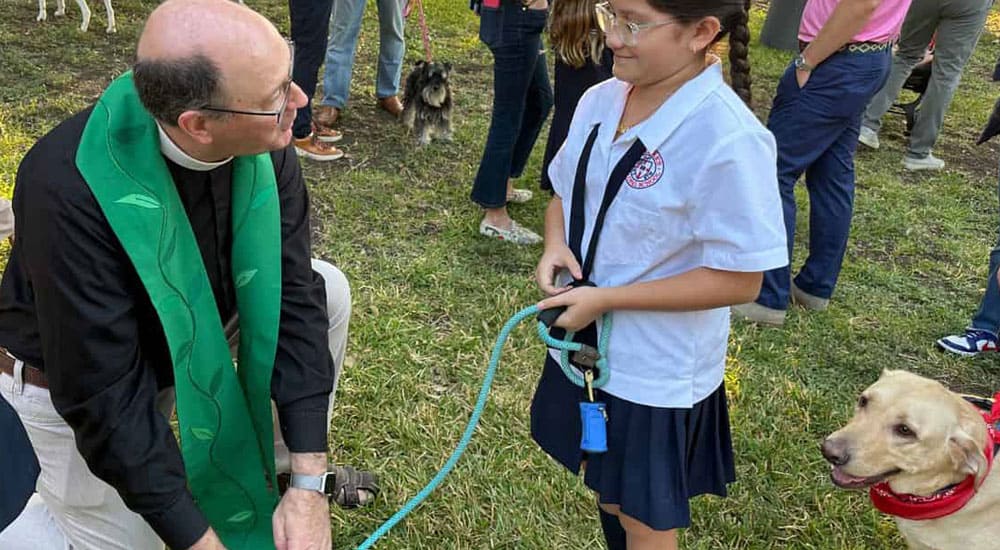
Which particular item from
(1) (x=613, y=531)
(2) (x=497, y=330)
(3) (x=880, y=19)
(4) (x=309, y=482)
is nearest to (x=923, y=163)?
(3) (x=880, y=19)

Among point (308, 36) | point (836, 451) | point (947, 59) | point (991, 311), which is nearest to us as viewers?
point (836, 451)

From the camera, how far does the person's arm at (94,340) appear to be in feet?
5.43

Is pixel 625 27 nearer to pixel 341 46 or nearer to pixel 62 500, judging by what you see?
pixel 62 500

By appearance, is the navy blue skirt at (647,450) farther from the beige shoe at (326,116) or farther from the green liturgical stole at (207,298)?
the beige shoe at (326,116)

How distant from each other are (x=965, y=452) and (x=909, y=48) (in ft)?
15.5

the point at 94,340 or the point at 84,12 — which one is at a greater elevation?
the point at 94,340

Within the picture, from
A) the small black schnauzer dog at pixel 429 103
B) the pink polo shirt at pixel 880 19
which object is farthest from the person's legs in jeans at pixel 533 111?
the pink polo shirt at pixel 880 19

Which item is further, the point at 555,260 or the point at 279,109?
the point at 555,260

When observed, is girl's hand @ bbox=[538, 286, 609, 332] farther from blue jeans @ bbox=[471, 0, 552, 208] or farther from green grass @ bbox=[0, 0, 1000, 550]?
blue jeans @ bbox=[471, 0, 552, 208]

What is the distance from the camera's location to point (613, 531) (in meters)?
2.10

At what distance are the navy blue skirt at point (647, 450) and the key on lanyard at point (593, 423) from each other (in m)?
0.04

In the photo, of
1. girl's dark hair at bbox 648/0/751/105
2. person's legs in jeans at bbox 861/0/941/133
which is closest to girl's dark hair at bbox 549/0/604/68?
girl's dark hair at bbox 648/0/751/105

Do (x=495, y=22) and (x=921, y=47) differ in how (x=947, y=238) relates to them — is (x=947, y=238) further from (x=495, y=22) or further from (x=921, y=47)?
(x=495, y=22)

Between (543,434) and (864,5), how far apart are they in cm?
219
